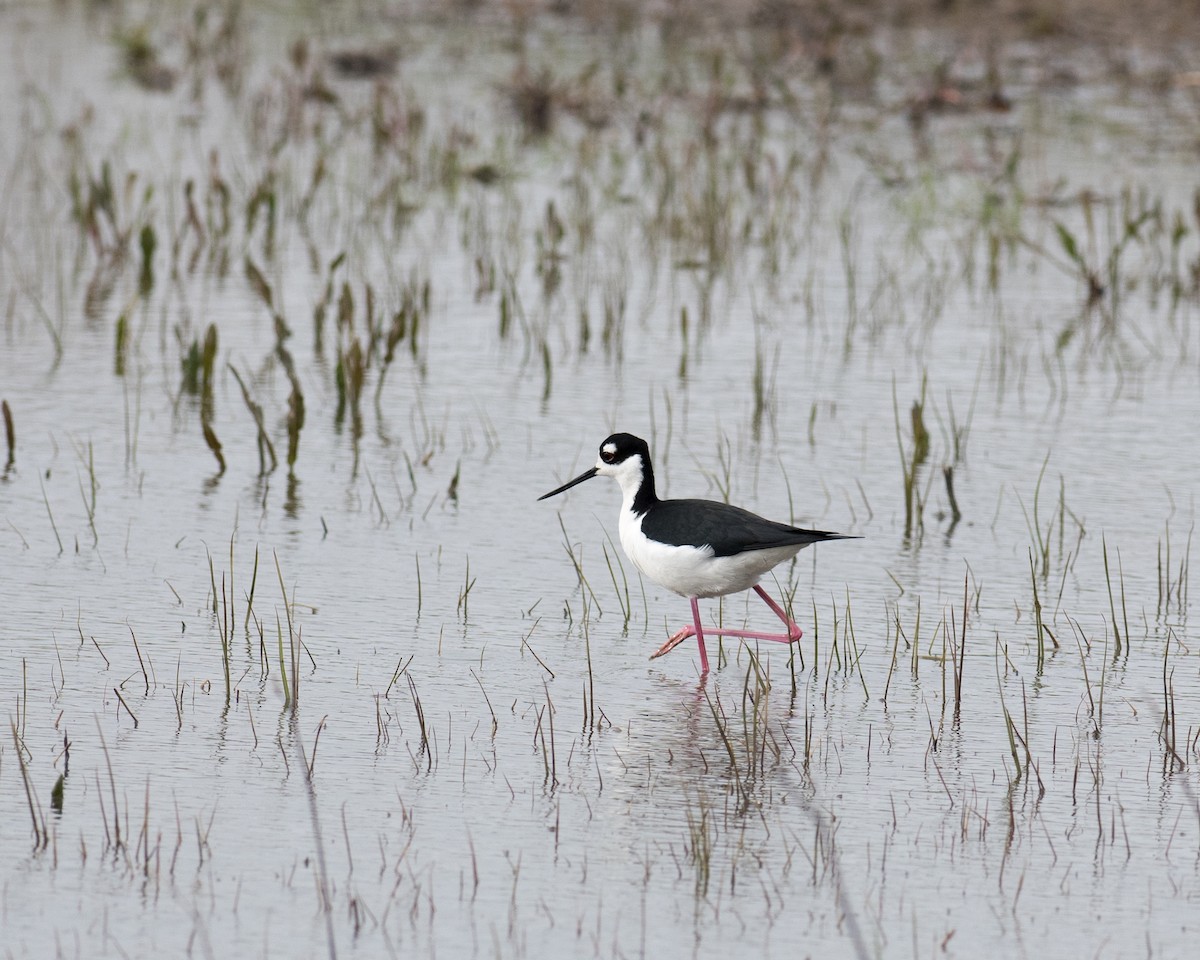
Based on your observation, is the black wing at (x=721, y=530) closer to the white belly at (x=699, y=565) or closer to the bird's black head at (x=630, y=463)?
the white belly at (x=699, y=565)

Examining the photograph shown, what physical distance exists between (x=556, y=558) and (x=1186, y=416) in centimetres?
314

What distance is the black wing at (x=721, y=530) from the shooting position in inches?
220

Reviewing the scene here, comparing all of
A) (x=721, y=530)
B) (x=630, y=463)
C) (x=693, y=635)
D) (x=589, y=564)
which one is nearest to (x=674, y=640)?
(x=693, y=635)

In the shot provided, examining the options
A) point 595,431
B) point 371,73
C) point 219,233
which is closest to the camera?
point 595,431

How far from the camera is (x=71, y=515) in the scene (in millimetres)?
6895

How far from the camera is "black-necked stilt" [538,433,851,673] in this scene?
562cm

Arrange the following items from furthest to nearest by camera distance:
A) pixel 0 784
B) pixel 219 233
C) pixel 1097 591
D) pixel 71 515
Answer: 1. pixel 219 233
2. pixel 71 515
3. pixel 1097 591
4. pixel 0 784

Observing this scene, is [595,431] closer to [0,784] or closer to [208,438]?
[208,438]

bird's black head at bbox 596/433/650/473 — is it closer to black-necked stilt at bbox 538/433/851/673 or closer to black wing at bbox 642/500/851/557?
black-necked stilt at bbox 538/433/851/673

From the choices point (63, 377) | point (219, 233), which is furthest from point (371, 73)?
point (63, 377)

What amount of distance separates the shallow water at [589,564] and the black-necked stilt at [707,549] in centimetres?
17

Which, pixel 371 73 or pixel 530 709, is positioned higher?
pixel 371 73

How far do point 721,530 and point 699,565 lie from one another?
0.43 feet

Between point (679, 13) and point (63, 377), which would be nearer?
point (63, 377)
